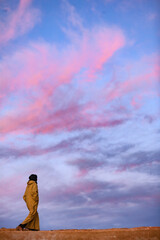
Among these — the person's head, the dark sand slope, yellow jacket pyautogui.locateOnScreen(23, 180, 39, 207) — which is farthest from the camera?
the person's head

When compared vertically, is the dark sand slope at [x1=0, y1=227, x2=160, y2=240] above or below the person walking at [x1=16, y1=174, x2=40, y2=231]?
below

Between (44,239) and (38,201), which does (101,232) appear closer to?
(44,239)

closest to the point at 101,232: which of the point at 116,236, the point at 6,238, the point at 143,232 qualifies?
the point at 116,236

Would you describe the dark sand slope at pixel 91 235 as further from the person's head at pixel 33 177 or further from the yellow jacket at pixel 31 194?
the person's head at pixel 33 177

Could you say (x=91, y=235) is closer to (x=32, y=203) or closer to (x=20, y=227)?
(x=20, y=227)

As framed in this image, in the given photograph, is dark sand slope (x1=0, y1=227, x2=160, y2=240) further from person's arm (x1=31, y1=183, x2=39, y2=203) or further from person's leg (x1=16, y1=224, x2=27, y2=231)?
person's arm (x1=31, y1=183, x2=39, y2=203)

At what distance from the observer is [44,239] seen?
24.2 ft

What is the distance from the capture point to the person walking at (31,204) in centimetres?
960

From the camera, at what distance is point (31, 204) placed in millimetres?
10016

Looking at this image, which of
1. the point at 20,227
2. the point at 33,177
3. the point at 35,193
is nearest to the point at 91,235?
the point at 20,227

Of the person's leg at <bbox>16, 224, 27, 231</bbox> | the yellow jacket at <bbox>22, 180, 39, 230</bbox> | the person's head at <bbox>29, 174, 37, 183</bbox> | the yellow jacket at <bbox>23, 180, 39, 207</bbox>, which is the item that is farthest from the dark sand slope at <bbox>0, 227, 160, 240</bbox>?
the person's head at <bbox>29, 174, 37, 183</bbox>

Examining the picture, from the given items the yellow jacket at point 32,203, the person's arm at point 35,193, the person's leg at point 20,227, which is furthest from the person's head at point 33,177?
the person's leg at point 20,227

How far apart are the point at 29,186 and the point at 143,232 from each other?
4.52 m

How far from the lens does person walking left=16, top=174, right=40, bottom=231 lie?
9.60 m
